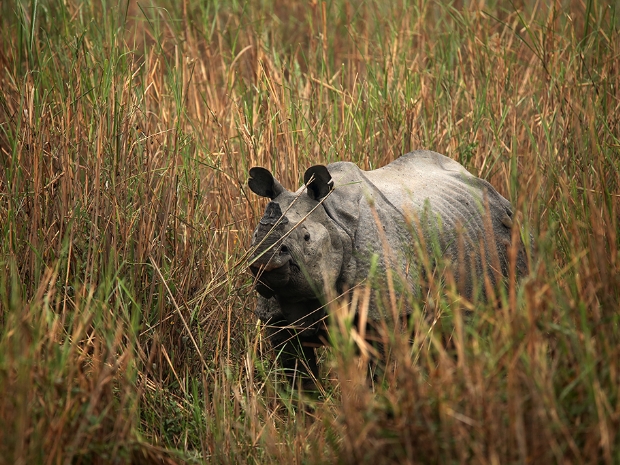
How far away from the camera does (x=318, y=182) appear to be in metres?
3.75

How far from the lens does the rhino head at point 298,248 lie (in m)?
3.51

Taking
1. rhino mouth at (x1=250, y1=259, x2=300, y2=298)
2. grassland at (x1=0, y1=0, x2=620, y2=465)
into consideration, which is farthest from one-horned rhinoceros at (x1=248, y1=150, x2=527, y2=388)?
grassland at (x1=0, y1=0, x2=620, y2=465)

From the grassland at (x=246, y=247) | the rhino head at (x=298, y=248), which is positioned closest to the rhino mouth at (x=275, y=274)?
the rhino head at (x=298, y=248)

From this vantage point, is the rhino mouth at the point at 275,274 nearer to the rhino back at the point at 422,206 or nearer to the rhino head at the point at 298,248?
the rhino head at the point at 298,248

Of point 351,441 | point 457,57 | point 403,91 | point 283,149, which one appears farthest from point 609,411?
point 457,57

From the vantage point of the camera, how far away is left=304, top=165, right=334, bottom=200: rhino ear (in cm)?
370

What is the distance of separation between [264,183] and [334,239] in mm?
396

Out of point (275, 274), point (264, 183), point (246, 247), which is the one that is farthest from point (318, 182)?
point (246, 247)

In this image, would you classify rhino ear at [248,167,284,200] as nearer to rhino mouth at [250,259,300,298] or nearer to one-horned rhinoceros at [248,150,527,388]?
one-horned rhinoceros at [248,150,527,388]

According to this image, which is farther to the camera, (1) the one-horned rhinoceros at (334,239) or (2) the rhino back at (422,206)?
(2) the rhino back at (422,206)

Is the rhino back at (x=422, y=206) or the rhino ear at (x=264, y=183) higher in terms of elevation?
the rhino ear at (x=264, y=183)

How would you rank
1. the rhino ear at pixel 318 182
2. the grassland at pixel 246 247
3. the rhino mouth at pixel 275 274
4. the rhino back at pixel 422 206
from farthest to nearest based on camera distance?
1. the rhino back at pixel 422 206
2. the rhino ear at pixel 318 182
3. the rhino mouth at pixel 275 274
4. the grassland at pixel 246 247

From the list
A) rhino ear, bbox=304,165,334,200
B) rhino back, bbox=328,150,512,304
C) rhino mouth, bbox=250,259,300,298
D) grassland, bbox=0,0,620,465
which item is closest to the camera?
grassland, bbox=0,0,620,465

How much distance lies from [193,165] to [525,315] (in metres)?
2.64
